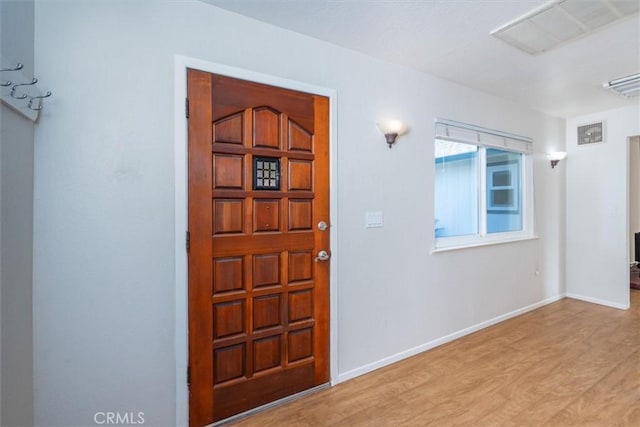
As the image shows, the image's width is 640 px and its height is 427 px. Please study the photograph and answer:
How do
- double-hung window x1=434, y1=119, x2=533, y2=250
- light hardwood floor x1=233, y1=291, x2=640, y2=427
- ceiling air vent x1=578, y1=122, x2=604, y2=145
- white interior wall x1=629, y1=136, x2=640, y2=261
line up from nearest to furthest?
light hardwood floor x1=233, y1=291, x2=640, y2=427 < double-hung window x1=434, y1=119, x2=533, y2=250 < ceiling air vent x1=578, y1=122, x2=604, y2=145 < white interior wall x1=629, y1=136, x2=640, y2=261

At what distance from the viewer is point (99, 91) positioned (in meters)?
1.56

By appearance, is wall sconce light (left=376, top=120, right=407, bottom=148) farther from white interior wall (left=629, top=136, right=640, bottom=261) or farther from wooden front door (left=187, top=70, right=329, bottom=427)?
white interior wall (left=629, top=136, right=640, bottom=261)

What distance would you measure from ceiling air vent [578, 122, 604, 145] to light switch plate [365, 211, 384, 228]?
11.6 ft

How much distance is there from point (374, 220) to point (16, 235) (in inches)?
81.9

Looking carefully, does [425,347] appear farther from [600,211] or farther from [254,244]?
[600,211]

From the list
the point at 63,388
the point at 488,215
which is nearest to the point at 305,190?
the point at 63,388

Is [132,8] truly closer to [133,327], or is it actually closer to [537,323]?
[133,327]

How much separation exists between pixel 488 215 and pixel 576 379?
5.61 feet

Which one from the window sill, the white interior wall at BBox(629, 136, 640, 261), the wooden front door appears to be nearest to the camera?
the wooden front door

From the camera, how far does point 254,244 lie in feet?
6.32

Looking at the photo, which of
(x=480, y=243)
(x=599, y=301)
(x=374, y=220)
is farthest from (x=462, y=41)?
(x=599, y=301)

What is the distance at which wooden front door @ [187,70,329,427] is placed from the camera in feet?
5.80

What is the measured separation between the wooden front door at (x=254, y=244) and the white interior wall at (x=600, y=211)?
13.0 feet

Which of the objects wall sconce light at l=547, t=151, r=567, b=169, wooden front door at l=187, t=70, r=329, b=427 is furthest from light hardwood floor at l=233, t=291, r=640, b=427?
wall sconce light at l=547, t=151, r=567, b=169
